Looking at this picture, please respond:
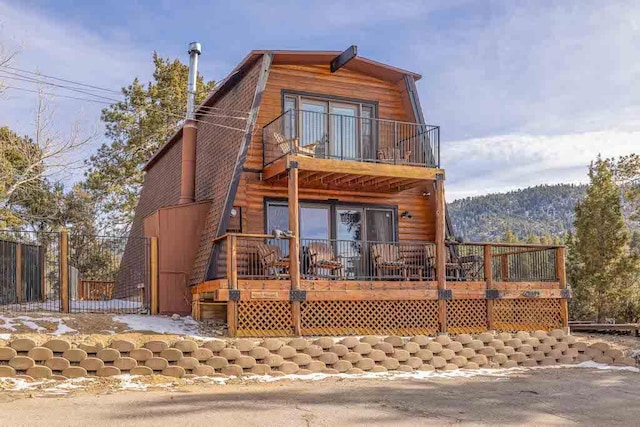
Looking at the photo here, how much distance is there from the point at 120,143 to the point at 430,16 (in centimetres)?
2000

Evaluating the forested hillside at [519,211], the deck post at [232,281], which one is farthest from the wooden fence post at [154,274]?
the forested hillside at [519,211]

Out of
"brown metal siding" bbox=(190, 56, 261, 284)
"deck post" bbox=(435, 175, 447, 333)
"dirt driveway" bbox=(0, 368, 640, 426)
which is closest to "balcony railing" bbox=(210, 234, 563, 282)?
"deck post" bbox=(435, 175, 447, 333)

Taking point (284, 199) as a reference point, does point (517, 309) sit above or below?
below

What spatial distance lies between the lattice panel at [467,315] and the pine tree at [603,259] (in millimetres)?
8055

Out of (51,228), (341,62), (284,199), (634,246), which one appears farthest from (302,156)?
(51,228)

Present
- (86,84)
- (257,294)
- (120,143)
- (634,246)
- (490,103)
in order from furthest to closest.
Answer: (120,143)
(634,246)
(490,103)
(86,84)
(257,294)

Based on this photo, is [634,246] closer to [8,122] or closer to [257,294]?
[257,294]

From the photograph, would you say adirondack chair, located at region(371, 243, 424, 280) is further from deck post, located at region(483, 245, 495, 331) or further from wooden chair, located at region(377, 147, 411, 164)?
wooden chair, located at region(377, 147, 411, 164)

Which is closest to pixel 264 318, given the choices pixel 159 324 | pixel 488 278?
pixel 159 324

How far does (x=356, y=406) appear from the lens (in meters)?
8.59

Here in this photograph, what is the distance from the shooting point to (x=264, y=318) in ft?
43.4

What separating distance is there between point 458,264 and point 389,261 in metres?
1.64

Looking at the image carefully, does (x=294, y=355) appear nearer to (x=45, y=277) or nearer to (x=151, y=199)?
(x=45, y=277)

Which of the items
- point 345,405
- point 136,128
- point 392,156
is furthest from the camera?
point 136,128
